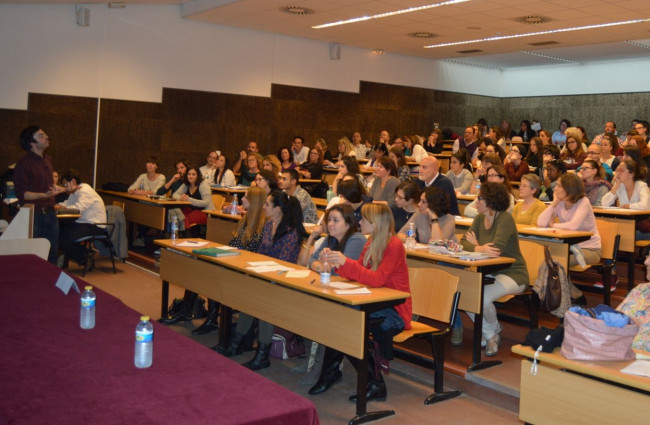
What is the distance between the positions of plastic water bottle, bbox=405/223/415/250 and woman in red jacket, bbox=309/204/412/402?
3.59 feet

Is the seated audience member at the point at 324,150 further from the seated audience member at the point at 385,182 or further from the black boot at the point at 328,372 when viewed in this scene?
the black boot at the point at 328,372

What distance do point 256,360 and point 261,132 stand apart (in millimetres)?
8317

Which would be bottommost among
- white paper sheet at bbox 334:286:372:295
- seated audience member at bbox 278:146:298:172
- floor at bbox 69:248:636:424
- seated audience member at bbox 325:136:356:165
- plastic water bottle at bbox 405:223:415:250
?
floor at bbox 69:248:636:424

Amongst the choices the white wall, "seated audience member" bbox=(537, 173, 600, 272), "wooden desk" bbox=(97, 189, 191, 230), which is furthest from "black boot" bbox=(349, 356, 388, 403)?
the white wall

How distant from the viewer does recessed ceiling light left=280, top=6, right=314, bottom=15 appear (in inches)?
396

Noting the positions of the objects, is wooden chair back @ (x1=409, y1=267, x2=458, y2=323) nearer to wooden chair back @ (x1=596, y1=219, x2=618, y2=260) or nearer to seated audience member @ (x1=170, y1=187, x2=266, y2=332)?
seated audience member @ (x1=170, y1=187, x2=266, y2=332)

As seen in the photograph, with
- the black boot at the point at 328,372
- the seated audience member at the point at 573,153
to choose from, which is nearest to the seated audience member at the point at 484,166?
the seated audience member at the point at 573,153

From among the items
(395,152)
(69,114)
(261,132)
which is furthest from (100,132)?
(395,152)

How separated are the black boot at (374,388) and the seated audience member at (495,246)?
1.05 metres

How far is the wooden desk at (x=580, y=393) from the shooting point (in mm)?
2719

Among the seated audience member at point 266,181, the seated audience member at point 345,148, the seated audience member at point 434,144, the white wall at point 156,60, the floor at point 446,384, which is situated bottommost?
the floor at point 446,384

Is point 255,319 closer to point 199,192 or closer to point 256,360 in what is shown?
point 256,360

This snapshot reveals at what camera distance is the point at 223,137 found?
1224 cm

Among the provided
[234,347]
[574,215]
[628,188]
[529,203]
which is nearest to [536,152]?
[628,188]
